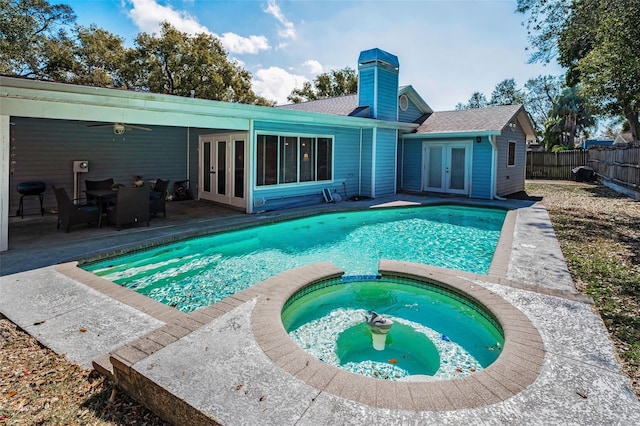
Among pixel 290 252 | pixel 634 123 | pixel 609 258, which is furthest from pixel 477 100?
pixel 290 252

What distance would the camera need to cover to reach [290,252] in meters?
6.93

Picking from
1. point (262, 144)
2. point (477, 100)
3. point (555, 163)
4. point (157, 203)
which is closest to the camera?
point (157, 203)

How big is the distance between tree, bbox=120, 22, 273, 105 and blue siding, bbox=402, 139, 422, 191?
46.8 ft

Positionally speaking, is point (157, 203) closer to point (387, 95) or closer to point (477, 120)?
→ point (387, 95)

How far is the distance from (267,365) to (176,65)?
2446cm

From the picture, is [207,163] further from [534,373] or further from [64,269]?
[534,373]

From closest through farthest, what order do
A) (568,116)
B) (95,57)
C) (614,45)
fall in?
1. (614,45)
2. (95,57)
3. (568,116)

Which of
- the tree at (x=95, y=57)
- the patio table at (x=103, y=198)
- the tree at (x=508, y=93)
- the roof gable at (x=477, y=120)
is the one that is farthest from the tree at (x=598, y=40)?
the tree at (x=508, y=93)

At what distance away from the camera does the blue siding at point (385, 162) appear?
13336mm

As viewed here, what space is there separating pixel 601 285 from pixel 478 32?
10892mm

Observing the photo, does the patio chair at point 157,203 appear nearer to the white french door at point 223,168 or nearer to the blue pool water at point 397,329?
the white french door at point 223,168

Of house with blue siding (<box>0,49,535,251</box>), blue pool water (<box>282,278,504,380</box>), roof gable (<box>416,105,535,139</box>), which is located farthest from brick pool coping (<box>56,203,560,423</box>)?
roof gable (<box>416,105,535,139</box>)

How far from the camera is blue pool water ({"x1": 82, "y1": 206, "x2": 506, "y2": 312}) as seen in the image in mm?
5219

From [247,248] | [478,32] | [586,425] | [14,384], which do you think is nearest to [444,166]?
[478,32]
